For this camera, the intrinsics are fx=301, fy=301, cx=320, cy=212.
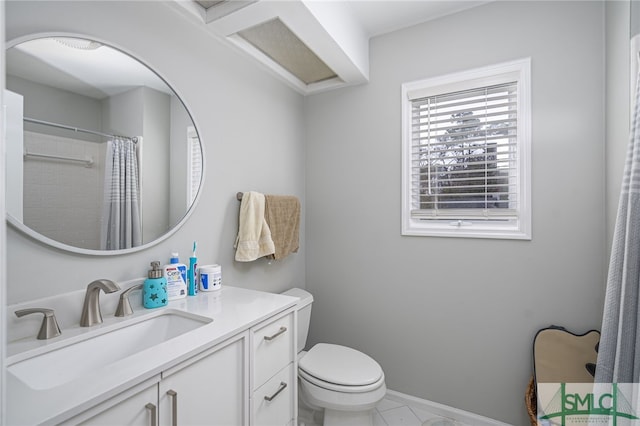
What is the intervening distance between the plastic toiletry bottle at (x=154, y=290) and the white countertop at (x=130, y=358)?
28 mm

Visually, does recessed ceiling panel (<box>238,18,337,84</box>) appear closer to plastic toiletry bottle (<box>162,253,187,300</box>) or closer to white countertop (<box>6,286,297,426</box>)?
plastic toiletry bottle (<box>162,253,187,300</box>)

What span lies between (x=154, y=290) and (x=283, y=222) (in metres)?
0.87

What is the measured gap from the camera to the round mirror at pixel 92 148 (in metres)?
0.94

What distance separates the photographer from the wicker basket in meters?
1.46

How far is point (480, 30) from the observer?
5.69 feet

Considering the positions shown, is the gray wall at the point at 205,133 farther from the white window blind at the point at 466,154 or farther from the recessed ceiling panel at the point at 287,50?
the white window blind at the point at 466,154

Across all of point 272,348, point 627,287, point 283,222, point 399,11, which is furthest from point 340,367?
point 399,11

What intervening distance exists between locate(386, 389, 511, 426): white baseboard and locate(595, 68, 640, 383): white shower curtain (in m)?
0.99

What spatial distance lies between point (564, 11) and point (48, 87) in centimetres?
229

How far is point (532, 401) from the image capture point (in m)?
1.54

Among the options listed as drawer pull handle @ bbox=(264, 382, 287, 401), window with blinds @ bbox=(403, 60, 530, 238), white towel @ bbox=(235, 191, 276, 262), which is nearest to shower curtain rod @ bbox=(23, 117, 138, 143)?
white towel @ bbox=(235, 191, 276, 262)

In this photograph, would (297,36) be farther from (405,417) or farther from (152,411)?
(405,417)

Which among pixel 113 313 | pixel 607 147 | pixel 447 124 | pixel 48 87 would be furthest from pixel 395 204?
pixel 48 87

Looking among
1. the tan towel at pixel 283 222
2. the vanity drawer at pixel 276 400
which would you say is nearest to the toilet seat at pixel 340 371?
the vanity drawer at pixel 276 400
